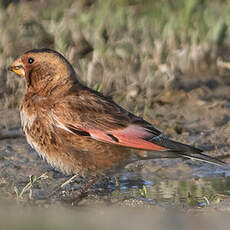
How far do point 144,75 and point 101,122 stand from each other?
A: 244cm

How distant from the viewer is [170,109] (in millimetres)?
7668

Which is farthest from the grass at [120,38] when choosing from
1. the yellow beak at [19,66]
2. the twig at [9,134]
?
the yellow beak at [19,66]

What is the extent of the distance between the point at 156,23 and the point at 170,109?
194cm

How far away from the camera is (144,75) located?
8008 mm

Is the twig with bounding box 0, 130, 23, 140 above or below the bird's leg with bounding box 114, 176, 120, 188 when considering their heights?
above

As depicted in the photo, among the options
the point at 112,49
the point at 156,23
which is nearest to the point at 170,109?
the point at 112,49

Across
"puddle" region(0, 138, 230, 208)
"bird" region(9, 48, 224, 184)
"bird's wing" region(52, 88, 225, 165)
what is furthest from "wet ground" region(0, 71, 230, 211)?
"bird's wing" region(52, 88, 225, 165)

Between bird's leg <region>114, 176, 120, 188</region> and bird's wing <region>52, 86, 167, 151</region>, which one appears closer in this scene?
bird's wing <region>52, 86, 167, 151</region>

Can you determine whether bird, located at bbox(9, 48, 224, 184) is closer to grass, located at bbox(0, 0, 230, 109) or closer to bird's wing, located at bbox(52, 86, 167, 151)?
bird's wing, located at bbox(52, 86, 167, 151)

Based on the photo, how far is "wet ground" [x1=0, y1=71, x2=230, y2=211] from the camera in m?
5.58

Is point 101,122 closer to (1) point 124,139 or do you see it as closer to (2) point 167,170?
(1) point 124,139

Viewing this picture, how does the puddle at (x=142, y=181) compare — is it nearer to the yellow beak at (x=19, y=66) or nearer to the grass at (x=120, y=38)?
the yellow beak at (x=19, y=66)

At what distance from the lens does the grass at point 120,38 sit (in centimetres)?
791

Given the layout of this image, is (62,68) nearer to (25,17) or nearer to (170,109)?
(170,109)
